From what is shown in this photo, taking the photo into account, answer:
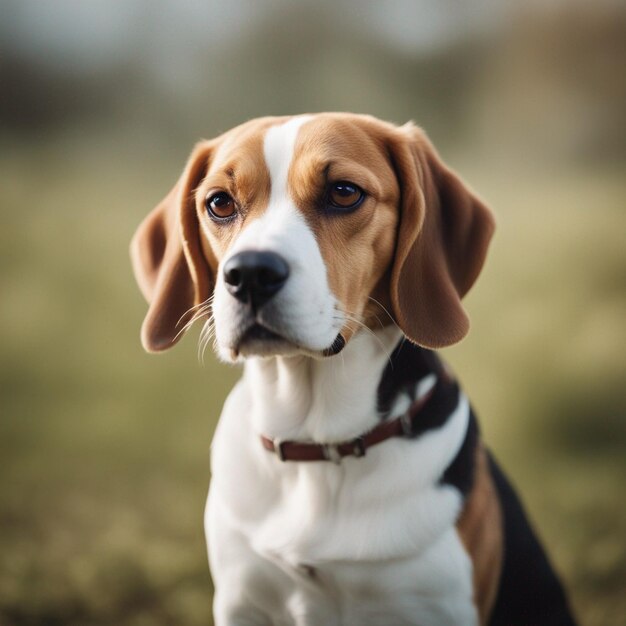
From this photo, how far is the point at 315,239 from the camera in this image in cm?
157

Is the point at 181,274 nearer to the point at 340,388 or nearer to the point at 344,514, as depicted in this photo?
the point at 340,388

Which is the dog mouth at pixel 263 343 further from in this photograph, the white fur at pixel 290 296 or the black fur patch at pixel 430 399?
the black fur patch at pixel 430 399

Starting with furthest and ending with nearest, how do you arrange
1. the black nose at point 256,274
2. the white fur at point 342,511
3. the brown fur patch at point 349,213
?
the white fur at point 342,511 → the brown fur patch at point 349,213 → the black nose at point 256,274

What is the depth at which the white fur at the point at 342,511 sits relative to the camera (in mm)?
1732

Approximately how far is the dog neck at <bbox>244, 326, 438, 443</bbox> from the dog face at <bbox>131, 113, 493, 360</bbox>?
78mm

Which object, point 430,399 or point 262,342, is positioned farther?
point 430,399

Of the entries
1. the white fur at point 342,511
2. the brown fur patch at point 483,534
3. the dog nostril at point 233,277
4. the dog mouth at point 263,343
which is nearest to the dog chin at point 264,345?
the dog mouth at point 263,343

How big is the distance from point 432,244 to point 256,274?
19.1 inches

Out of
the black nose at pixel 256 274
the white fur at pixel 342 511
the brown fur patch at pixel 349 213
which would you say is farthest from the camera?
the white fur at pixel 342 511

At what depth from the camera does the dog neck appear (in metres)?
1.75

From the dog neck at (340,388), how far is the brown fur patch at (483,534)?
28cm

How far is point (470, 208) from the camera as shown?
1809 mm

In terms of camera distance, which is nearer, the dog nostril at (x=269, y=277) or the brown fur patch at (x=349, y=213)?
the dog nostril at (x=269, y=277)

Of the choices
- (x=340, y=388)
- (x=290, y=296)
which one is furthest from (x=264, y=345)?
(x=340, y=388)
